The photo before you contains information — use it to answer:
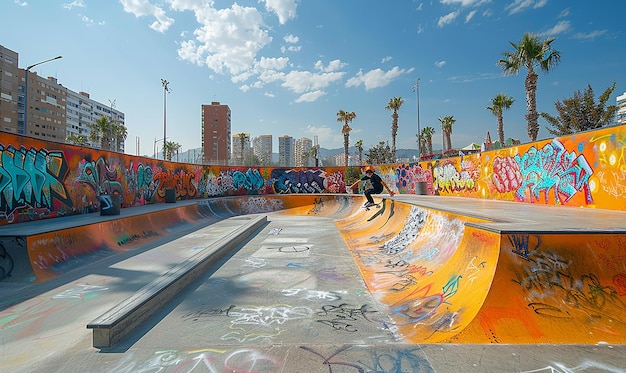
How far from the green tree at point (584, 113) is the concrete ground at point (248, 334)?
3308cm

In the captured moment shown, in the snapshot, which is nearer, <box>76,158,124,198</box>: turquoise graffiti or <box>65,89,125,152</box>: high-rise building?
<box>76,158,124,198</box>: turquoise graffiti

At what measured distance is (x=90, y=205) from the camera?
11.6 meters

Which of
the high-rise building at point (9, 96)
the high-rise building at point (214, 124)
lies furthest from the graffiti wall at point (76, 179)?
the high-rise building at point (214, 124)

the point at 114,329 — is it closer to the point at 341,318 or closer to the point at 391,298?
the point at 341,318

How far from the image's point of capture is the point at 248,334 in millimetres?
3582

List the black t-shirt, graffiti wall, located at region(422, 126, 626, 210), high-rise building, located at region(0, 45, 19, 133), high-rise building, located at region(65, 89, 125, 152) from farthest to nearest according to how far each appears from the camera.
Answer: high-rise building, located at region(65, 89, 125, 152) → high-rise building, located at region(0, 45, 19, 133) → the black t-shirt → graffiti wall, located at region(422, 126, 626, 210)

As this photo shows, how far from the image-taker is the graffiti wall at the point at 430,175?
8.21 meters

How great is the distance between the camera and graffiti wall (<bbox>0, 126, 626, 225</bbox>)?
323 inches

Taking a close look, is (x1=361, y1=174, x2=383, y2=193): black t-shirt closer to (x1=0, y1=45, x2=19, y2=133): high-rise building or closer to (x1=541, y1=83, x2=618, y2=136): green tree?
(x1=541, y1=83, x2=618, y2=136): green tree

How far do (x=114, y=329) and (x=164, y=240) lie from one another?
719 centimetres

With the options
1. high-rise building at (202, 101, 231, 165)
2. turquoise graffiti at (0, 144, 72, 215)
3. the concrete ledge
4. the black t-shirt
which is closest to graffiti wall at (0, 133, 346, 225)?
turquoise graffiti at (0, 144, 72, 215)

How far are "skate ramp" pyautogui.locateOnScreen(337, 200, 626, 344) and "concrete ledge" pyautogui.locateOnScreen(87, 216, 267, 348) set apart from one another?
3.37m

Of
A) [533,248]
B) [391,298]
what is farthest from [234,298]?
[533,248]

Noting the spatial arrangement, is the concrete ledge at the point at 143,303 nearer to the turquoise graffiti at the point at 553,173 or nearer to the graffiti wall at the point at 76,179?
the graffiti wall at the point at 76,179
